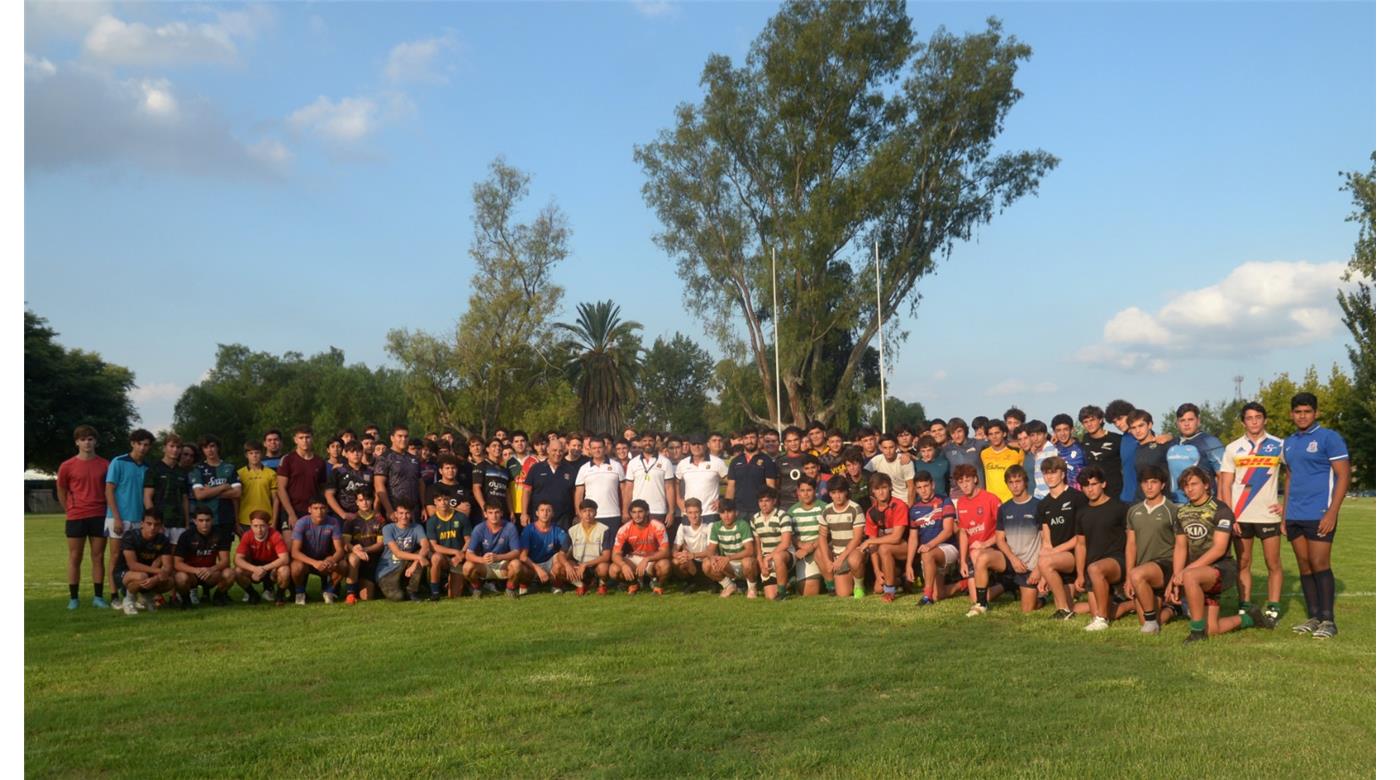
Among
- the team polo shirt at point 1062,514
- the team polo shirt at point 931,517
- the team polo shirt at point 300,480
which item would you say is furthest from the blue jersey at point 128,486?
the team polo shirt at point 1062,514

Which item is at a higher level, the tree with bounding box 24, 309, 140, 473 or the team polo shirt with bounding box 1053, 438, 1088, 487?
the tree with bounding box 24, 309, 140, 473

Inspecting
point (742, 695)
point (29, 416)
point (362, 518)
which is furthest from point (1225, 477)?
point (29, 416)

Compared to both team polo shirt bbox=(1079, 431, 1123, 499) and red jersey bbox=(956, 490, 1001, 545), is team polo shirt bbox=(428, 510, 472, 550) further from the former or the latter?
team polo shirt bbox=(1079, 431, 1123, 499)

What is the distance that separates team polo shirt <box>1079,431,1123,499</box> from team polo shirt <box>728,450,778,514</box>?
3.67 metres

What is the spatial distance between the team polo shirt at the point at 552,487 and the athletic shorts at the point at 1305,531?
7.77 m

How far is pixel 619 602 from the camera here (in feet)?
35.3

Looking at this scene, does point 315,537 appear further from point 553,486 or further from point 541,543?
point 553,486

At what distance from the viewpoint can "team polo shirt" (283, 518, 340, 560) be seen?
11430mm

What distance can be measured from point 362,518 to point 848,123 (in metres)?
25.8

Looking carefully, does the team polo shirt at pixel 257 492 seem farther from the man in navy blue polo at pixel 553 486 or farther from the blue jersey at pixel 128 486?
the man in navy blue polo at pixel 553 486

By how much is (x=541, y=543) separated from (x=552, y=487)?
0.92 meters

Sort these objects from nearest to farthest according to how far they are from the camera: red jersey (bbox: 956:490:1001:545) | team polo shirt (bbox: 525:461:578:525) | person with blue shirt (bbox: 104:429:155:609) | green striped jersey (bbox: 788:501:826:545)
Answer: red jersey (bbox: 956:490:1001:545), person with blue shirt (bbox: 104:429:155:609), green striped jersey (bbox: 788:501:826:545), team polo shirt (bbox: 525:461:578:525)

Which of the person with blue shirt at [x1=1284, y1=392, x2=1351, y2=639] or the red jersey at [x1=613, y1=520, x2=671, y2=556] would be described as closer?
the person with blue shirt at [x1=1284, y1=392, x2=1351, y2=639]

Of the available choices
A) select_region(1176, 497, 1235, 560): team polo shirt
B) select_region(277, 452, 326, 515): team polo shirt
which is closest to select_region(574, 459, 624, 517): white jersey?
select_region(277, 452, 326, 515): team polo shirt
